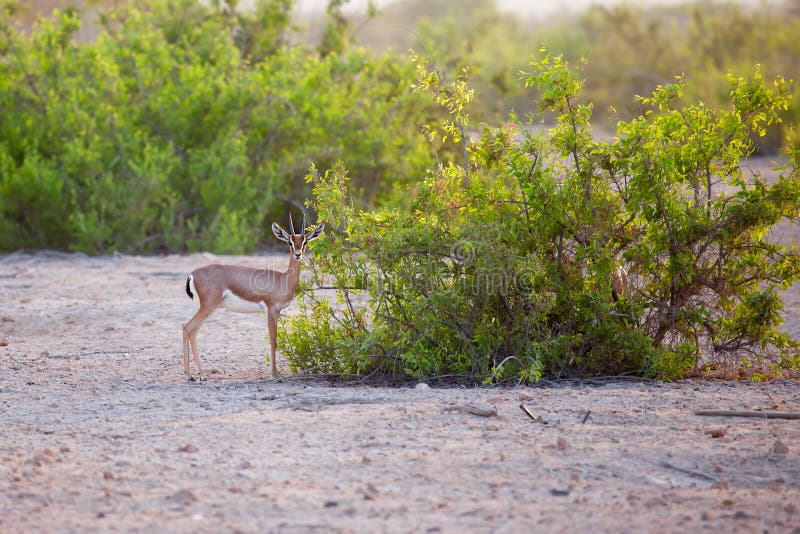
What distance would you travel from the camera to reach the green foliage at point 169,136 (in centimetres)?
1535

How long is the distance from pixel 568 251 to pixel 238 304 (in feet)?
9.18

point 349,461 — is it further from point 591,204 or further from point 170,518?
point 591,204

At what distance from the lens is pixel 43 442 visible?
604cm

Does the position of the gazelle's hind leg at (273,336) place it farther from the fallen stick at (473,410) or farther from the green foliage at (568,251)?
the fallen stick at (473,410)

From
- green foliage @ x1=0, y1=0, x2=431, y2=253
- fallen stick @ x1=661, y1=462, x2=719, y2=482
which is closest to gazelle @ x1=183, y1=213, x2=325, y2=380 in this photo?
fallen stick @ x1=661, y1=462, x2=719, y2=482

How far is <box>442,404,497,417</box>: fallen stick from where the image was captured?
21.3ft

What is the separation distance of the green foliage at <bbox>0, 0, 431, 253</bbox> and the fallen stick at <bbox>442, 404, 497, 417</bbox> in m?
9.43

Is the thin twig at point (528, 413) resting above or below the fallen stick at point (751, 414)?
below

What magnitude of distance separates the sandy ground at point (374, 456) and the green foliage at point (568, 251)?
0.42 metres

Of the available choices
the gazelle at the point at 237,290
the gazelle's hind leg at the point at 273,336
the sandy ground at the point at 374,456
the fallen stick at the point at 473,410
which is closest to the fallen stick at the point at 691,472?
the sandy ground at the point at 374,456

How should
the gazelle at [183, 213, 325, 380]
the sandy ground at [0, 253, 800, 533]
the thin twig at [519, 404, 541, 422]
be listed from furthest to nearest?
the gazelle at [183, 213, 325, 380] → the thin twig at [519, 404, 541, 422] → the sandy ground at [0, 253, 800, 533]

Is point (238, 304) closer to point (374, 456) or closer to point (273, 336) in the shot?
point (273, 336)

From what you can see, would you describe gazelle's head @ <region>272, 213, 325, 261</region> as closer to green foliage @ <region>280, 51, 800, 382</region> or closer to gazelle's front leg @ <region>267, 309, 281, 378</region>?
green foliage @ <region>280, 51, 800, 382</region>

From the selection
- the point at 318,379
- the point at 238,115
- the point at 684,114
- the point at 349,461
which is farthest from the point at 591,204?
the point at 238,115
